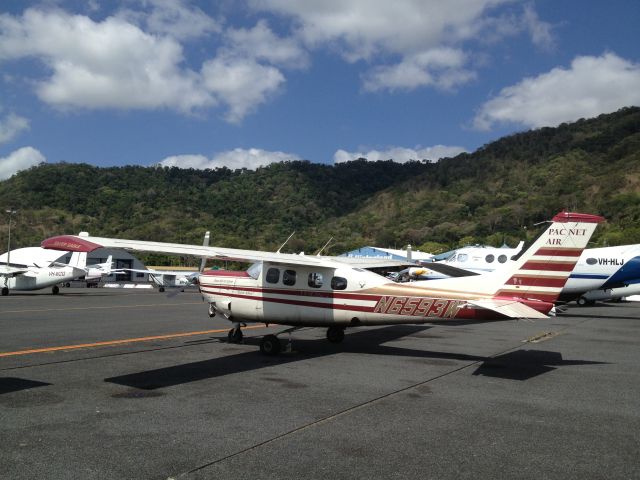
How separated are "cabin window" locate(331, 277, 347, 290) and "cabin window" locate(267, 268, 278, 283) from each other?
139 cm

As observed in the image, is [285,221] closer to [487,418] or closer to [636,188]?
[636,188]

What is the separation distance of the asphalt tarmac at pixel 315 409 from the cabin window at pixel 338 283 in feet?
5.11

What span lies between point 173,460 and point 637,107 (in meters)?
169

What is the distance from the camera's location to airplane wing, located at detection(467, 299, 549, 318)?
10.1 m

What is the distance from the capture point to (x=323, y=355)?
39.8 ft

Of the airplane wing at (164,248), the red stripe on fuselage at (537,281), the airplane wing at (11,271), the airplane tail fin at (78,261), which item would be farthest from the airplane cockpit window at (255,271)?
the airplane tail fin at (78,261)

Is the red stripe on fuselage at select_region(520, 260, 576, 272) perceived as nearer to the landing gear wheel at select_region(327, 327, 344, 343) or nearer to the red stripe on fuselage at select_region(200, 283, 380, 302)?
the red stripe on fuselage at select_region(200, 283, 380, 302)

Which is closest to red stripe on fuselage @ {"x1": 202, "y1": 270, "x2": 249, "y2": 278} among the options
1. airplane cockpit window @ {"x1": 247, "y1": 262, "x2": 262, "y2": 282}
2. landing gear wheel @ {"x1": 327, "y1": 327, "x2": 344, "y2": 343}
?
airplane cockpit window @ {"x1": 247, "y1": 262, "x2": 262, "y2": 282}

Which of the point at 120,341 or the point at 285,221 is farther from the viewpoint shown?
the point at 285,221

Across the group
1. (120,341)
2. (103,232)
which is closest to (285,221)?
(103,232)

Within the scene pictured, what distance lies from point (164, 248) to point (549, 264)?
26.5 feet

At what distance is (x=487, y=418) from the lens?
7.02 m

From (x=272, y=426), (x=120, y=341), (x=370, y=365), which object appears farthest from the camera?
(x=120, y=341)

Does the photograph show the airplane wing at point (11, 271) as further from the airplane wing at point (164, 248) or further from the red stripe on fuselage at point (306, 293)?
the airplane wing at point (164, 248)
